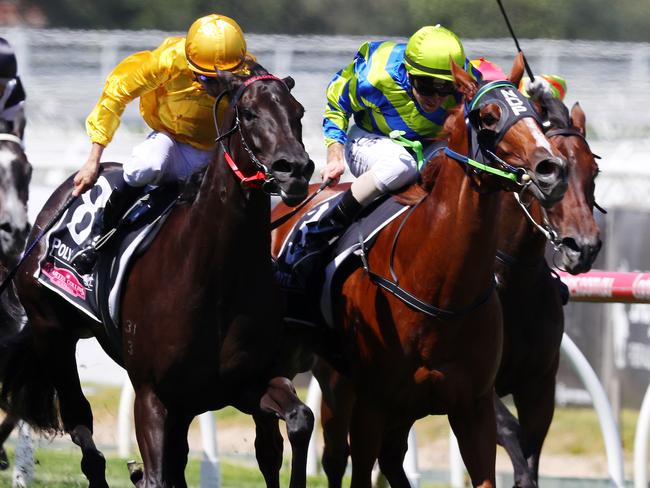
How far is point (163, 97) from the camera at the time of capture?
583 centimetres

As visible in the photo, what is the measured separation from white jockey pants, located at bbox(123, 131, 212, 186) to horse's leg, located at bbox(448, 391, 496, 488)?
140cm

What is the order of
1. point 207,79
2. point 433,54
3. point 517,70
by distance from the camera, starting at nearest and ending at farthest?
point 517,70 < point 207,79 < point 433,54

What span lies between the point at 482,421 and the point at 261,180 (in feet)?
4.03

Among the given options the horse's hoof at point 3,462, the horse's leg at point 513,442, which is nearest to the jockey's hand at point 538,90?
the horse's leg at point 513,442

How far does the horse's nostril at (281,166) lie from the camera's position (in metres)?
4.88

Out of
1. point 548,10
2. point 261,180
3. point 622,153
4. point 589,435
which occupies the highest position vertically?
point 548,10

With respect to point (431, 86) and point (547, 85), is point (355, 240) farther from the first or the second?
point (547, 85)

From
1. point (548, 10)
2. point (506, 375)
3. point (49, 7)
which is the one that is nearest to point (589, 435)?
point (506, 375)

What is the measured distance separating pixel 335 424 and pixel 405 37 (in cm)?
1532

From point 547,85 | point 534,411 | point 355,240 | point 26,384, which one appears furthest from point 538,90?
point 26,384

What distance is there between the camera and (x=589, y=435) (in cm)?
1004

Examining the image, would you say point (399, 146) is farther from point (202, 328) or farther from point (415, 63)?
point (202, 328)

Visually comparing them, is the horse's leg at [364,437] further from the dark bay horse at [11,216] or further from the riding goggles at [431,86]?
the dark bay horse at [11,216]

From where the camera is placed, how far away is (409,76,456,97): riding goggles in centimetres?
565
